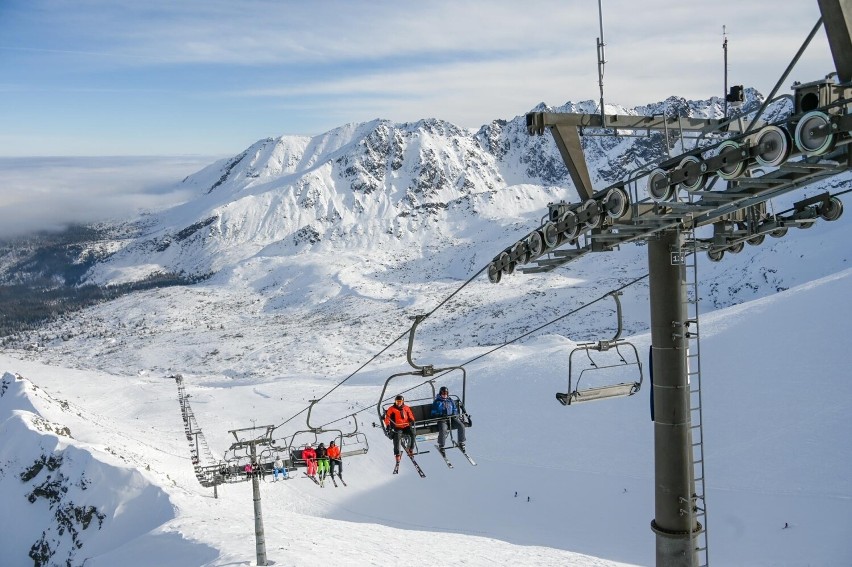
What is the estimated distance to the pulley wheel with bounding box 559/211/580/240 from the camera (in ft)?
28.6

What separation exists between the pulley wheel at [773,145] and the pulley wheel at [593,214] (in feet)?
8.02

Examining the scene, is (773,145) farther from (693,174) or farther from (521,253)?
(521,253)

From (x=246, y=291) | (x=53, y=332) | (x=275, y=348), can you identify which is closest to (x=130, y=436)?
(x=275, y=348)

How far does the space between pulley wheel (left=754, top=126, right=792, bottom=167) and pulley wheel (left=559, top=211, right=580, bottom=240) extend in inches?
116

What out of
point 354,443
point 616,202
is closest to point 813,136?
point 616,202

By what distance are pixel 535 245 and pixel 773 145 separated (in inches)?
171

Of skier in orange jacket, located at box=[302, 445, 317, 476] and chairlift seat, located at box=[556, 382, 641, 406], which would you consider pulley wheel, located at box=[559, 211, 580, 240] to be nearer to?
chairlift seat, located at box=[556, 382, 641, 406]

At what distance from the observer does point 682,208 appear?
7.61 m

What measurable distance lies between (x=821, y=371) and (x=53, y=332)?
163 metres

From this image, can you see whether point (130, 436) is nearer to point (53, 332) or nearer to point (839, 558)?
point (839, 558)

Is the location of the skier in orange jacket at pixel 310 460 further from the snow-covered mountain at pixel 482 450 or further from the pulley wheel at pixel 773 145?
the pulley wheel at pixel 773 145

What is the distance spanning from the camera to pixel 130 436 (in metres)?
47.7

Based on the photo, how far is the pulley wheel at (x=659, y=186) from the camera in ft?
23.4

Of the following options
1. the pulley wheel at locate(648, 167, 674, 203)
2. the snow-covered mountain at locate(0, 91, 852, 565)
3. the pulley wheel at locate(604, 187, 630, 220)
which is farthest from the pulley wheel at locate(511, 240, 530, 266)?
the pulley wheel at locate(648, 167, 674, 203)
